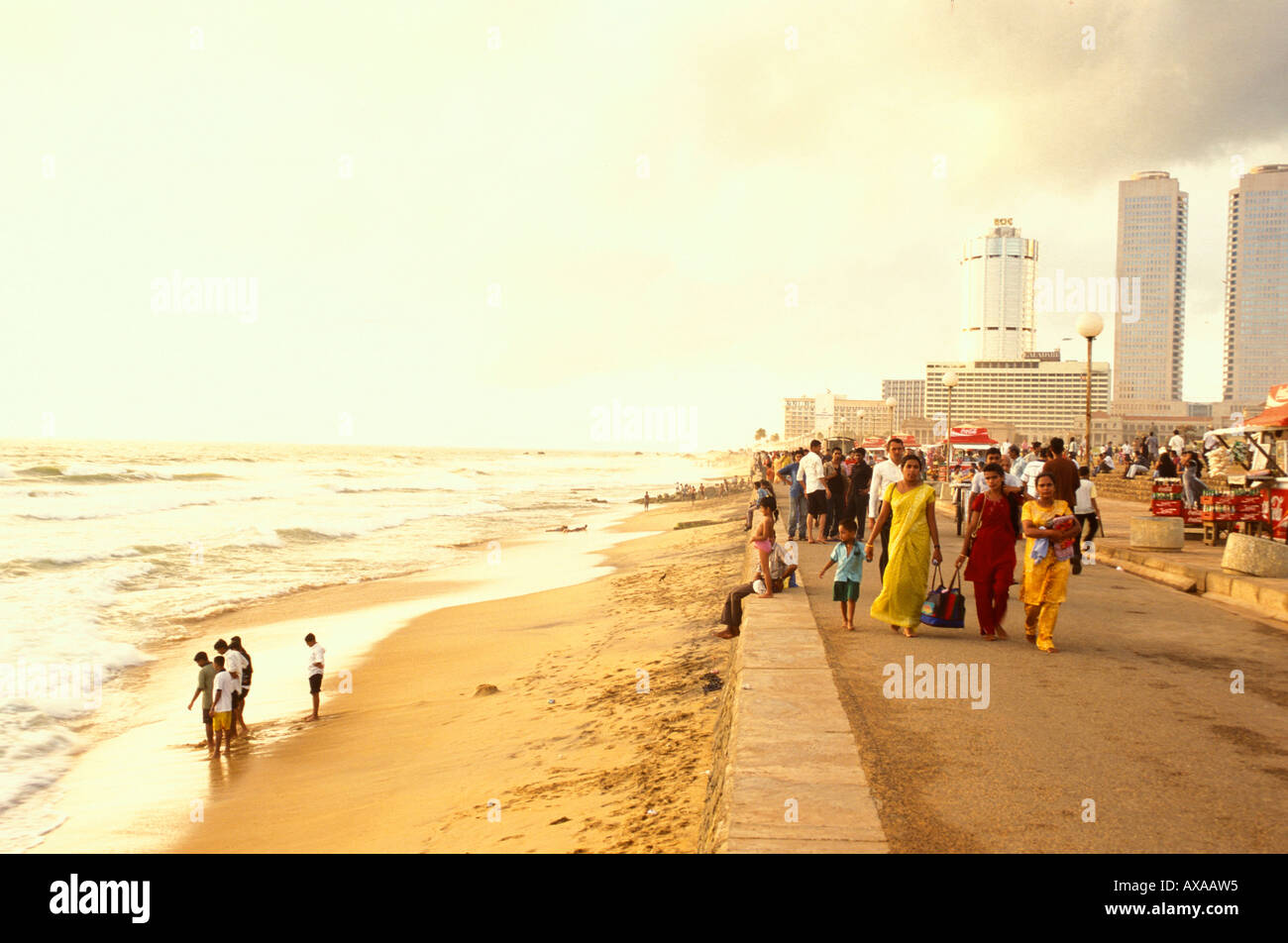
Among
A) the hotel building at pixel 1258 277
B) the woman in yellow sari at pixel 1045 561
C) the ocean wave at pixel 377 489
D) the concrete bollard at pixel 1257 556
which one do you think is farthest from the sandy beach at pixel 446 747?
the hotel building at pixel 1258 277

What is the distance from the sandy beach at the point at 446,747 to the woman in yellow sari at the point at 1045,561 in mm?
3114

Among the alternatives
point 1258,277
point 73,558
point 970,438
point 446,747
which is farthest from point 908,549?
point 1258,277

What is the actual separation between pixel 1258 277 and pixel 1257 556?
236549mm

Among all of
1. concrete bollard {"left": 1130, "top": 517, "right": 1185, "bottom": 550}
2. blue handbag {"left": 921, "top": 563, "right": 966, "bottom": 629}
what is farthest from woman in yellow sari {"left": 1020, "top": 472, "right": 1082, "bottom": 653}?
concrete bollard {"left": 1130, "top": 517, "right": 1185, "bottom": 550}

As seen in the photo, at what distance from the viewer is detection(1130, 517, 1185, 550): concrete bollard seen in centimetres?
1356

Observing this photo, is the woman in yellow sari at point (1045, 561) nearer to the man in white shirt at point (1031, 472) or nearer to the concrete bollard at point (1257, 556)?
the concrete bollard at point (1257, 556)

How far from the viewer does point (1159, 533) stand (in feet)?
44.5

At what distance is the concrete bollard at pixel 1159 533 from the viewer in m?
13.6

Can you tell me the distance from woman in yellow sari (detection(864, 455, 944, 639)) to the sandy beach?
208 cm

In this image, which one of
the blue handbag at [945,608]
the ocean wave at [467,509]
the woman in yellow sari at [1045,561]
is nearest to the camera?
the woman in yellow sari at [1045,561]

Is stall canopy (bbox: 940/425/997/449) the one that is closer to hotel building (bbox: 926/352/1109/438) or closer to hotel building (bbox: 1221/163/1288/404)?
hotel building (bbox: 926/352/1109/438)

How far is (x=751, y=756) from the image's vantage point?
4168 millimetres

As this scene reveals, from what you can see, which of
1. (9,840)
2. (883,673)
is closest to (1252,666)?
(883,673)

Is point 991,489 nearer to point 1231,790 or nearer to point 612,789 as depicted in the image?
point 1231,790
